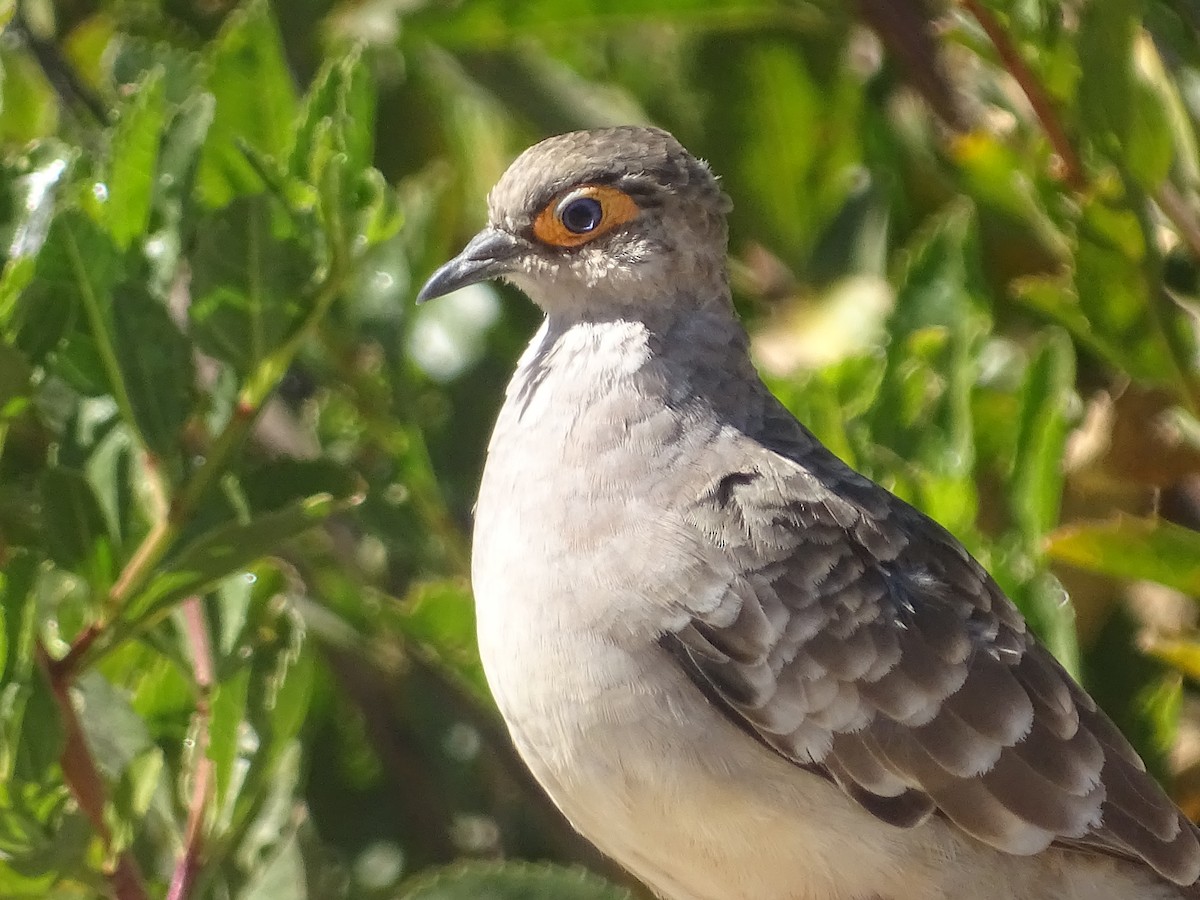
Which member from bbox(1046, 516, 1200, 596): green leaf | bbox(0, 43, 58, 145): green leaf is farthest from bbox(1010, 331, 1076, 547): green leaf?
bbox(0, 43, 58, 145): green leaf

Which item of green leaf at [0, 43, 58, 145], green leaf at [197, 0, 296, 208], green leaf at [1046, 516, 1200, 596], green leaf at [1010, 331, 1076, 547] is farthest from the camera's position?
green leaf at [0, 43, 58, 145]

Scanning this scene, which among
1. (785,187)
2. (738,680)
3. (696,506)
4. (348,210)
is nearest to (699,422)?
(696,506)

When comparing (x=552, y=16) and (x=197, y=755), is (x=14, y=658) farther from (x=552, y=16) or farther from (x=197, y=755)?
(x=552, y=16)

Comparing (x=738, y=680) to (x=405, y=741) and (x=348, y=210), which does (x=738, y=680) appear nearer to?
(x=348, y=210)

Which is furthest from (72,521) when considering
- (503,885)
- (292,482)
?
(503,885)

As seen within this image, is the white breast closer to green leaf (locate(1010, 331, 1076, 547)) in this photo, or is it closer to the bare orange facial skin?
the bare orange facial skin

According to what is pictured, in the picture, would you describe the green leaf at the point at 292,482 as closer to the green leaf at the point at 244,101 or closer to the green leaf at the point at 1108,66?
the green leaf at the point at 244,101
